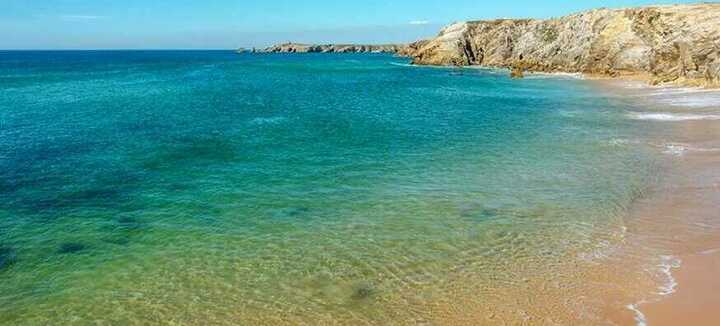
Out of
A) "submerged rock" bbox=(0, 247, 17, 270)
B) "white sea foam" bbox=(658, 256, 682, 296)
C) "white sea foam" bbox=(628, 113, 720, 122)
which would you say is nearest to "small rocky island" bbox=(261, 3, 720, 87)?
"white sea foam" bbox=(628, 113, 720, 122)

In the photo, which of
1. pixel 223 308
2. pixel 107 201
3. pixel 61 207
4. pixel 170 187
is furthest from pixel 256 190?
pixel 223 308

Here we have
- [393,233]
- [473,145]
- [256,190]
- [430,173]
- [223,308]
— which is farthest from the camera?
[473,145]

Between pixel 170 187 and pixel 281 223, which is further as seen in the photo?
pixel 170 187

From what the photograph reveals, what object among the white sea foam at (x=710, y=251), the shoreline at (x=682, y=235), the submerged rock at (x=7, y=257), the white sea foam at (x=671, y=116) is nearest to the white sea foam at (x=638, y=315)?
the shoreline at (x=682, y=235)

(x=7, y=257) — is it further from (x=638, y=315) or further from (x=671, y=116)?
(x=671, y=116)

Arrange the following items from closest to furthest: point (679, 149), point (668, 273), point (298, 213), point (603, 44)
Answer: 1. point (668, 273)
2. point (298, 213)
3. point (679, 149)
4. point (603, 44)

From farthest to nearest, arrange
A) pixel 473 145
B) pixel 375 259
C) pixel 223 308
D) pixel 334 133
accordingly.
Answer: pixel 334 133, pixel 473 145, pixel 375 259, pixel 223 308

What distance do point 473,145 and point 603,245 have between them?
17.9m

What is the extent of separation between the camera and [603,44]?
93.6 m

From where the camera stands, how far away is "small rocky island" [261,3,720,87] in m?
68.0

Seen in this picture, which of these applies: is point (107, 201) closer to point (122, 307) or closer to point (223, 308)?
point (122, 307)

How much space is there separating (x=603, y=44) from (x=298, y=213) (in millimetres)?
86430

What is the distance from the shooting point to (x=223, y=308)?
46.8 feet

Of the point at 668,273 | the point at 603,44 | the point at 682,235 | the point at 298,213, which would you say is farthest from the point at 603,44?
the point at 668,273
